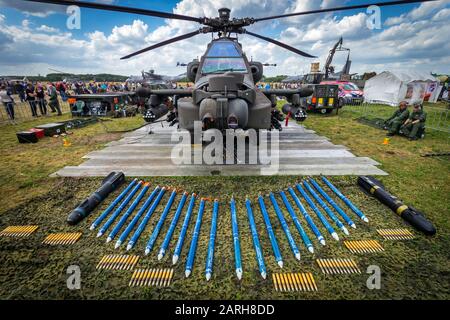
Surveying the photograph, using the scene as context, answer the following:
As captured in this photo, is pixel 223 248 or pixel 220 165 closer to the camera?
pixel 223 248

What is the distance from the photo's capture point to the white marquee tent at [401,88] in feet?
A: 77.9

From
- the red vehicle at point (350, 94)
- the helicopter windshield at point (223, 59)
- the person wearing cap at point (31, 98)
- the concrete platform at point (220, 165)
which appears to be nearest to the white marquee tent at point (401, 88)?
the red vehicle at point (350, 94)

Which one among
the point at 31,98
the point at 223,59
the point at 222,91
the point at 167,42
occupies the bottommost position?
the point at 222,91

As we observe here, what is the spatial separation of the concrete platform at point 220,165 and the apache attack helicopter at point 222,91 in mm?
1470

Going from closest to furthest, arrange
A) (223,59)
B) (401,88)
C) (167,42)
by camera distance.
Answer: (223,59)
(167,42)
(401,88)

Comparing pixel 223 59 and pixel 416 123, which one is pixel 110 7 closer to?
pixel 223 59

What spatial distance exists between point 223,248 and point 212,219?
78 centimetres

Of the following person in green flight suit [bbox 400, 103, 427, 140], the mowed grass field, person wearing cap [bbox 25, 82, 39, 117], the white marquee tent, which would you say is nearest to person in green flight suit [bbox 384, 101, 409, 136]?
person in green flight suit [bbox 400, 103, 427, 140]

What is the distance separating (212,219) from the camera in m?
4.46

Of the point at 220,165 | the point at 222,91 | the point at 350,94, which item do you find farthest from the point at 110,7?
the point at 350,94

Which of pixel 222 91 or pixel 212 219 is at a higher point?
pixel 222 91

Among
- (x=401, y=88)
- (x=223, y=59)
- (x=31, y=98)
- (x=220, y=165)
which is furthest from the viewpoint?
(x=401, y=88)

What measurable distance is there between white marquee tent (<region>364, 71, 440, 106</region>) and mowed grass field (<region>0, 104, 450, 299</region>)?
846 inches

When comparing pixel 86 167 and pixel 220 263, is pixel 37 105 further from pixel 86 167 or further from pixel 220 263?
pixel 220 263
